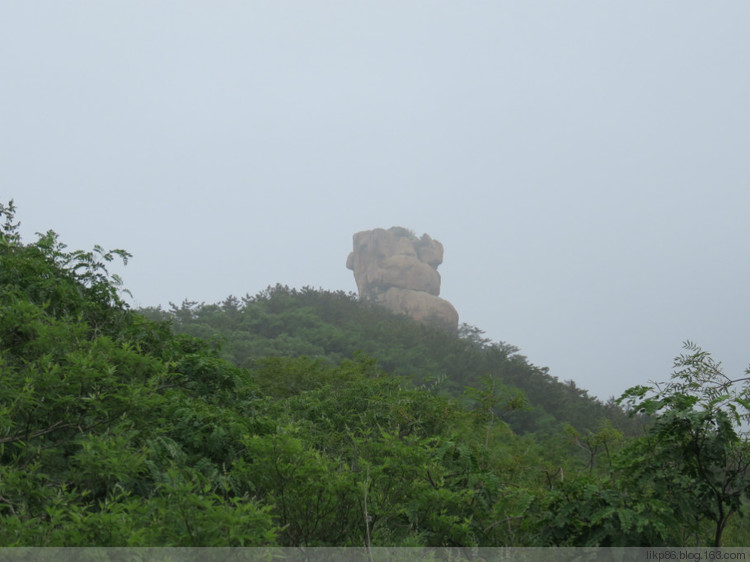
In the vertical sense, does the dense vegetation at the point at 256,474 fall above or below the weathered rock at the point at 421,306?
below

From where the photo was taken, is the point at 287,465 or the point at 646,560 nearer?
the point at 646,560

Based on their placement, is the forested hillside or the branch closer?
the branch

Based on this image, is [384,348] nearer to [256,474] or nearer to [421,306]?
[421,306]

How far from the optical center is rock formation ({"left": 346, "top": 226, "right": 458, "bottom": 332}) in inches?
2042

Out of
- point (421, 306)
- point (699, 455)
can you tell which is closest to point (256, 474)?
point (699, 455)

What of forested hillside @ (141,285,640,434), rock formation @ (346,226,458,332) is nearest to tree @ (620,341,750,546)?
forested hillside @ (141,285,640,434)

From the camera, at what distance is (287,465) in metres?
3.89

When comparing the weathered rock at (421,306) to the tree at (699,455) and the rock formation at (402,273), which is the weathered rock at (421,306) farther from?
the tree at (699,455)

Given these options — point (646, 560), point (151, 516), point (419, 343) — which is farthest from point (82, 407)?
point (419, 343)

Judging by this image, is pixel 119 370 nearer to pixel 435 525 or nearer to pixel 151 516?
pixel 151 516

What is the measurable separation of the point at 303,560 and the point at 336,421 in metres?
5.93

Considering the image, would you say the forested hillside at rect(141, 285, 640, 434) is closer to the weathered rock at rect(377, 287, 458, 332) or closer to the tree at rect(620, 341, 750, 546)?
the weathered rock at rect(377, 287, 458, 332)

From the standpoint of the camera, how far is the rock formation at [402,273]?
51.9 m

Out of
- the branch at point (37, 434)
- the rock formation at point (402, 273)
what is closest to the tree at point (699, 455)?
the branch at point (37, 434)
